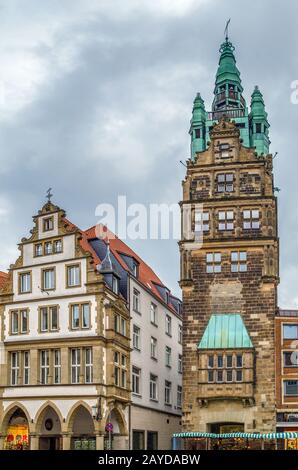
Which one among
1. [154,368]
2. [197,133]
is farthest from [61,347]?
[197,133]

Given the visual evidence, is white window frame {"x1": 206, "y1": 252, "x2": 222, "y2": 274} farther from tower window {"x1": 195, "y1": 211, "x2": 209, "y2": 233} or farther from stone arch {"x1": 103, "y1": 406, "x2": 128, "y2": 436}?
stone arch {"x1": 103, "y1": 406, "x2": 128, "y2": 436}

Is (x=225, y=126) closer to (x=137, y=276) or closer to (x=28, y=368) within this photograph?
(x=137, y=276)

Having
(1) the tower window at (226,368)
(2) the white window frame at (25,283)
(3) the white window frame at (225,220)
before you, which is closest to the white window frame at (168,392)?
(1) the tower window at (226,368)

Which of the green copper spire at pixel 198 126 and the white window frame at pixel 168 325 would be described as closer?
the green copper spire at pixel 198 126

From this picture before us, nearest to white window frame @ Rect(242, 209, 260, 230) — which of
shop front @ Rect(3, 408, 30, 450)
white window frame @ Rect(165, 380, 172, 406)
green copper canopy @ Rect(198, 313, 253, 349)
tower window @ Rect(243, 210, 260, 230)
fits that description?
tower window @ Rect(243, 210, 260, 230)

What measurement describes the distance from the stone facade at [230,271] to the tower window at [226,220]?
75 mm

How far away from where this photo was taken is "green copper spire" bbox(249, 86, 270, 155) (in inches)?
2317

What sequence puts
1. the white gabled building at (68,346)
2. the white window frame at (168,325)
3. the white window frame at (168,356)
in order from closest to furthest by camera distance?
the white gabled building at (68,346) < the white window frame at (168,356) < the white window frame at (168,325)

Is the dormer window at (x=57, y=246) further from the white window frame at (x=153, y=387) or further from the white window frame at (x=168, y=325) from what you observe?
the white window frame at (x=168, y=325)

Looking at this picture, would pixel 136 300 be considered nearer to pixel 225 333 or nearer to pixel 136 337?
pixel 136 337

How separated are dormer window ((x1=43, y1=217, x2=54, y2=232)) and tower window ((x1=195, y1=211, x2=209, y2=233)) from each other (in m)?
11.4

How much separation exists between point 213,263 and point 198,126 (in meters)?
11.7

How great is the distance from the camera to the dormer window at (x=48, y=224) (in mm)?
51766

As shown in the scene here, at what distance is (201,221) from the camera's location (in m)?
56.6
